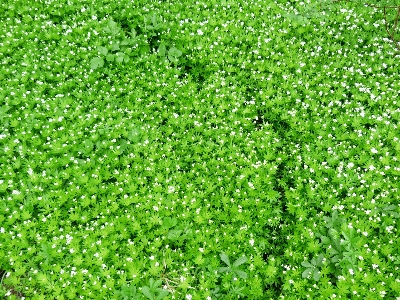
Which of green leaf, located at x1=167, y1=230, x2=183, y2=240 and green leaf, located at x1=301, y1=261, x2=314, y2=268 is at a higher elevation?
green leaf, located at x1=167, y1=230, x2=183, y2=240

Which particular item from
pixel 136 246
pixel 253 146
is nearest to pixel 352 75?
pixel 253 146

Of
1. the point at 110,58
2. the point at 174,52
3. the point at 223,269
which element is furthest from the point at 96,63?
the point at 223,269

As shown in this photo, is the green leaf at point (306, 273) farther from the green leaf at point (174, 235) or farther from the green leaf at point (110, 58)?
the green leaf at point (110, 58)

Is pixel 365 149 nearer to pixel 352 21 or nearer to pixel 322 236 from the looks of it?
pixel 322 236

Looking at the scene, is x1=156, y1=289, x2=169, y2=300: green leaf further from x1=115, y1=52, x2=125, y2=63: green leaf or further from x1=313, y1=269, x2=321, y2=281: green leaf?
x1=115, y1=52, x2=125, y2=63: green leaf

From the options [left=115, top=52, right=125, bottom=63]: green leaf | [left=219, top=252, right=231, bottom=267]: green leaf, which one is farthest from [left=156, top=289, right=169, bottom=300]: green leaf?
[left=115, top=52, right=125, bottom=63]: green leaf

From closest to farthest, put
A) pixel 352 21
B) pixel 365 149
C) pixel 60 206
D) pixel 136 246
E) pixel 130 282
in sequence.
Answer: pixel 130 282, pixel 136 246, pixel 60 206, pixel 365 149, pixel 352 21

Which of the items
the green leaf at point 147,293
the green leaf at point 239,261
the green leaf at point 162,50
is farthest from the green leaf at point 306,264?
the green leaf at point 162,50
